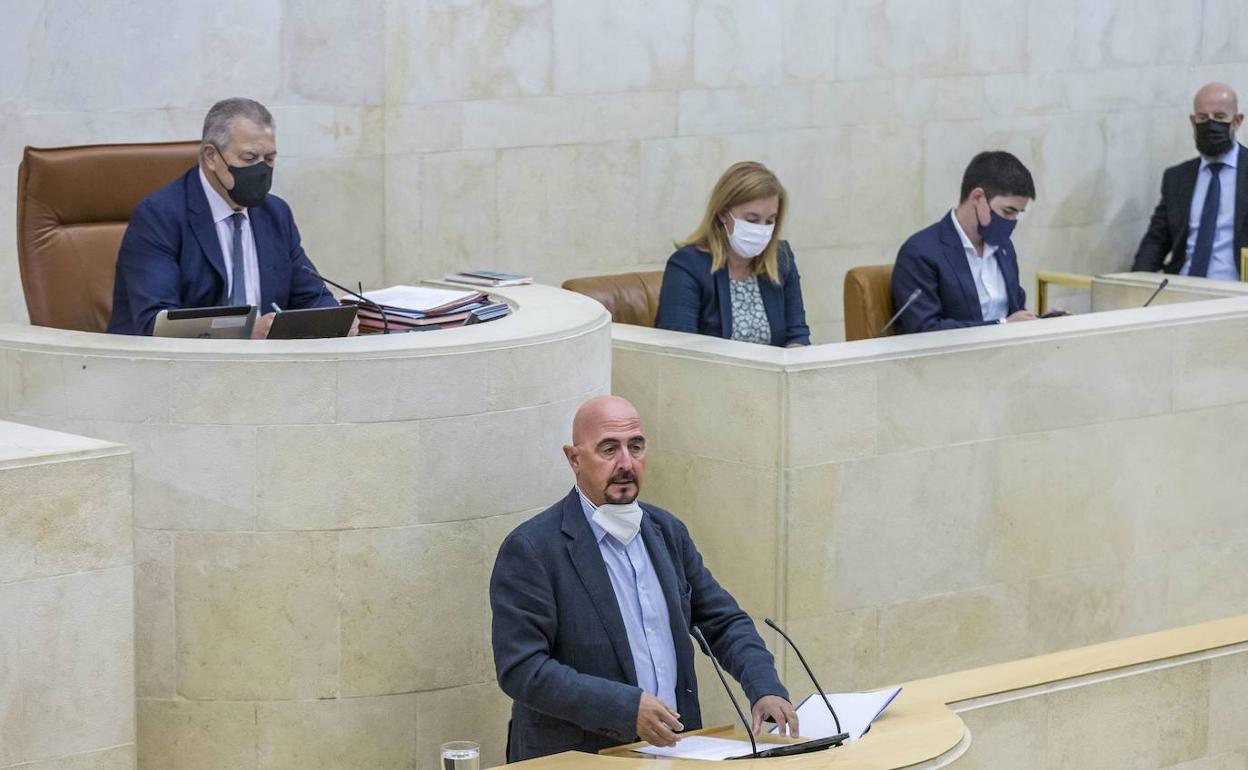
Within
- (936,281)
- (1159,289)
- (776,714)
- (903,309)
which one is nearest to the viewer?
(776,714)

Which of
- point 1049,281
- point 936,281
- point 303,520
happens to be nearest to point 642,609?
point 303,520

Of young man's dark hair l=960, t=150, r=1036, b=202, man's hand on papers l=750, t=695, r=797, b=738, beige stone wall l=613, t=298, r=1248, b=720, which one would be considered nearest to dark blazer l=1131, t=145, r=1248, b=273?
beige stone wall l=613, t=298, r=1248, b=720

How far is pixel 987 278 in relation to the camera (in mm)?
7406

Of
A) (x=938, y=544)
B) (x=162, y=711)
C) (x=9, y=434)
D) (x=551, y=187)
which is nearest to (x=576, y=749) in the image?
(x=162, y=711)

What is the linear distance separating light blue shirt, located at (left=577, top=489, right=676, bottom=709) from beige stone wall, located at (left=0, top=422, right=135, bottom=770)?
1.12 m

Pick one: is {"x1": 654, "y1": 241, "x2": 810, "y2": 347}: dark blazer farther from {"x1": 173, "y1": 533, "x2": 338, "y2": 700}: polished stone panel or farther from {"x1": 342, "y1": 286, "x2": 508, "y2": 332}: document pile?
{"x1": 173, "y1": 533, "x2": 338, "y2": 700}: polished stone panel

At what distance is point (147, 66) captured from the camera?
769 cm

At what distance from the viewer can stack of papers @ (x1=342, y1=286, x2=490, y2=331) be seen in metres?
5.90

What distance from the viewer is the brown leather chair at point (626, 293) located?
719cm

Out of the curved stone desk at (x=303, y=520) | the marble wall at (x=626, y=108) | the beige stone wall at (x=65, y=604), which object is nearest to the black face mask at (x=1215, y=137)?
the marble wall at (x=626, y=108)

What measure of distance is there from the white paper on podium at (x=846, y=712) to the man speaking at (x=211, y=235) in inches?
71.7

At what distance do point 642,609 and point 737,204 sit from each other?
2111 mm

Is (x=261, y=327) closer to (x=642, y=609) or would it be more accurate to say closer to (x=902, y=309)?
(x=642, y=609)

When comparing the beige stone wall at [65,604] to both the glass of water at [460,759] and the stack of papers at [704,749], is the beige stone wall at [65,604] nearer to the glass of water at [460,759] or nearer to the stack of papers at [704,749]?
the glass of water at [460,759]
